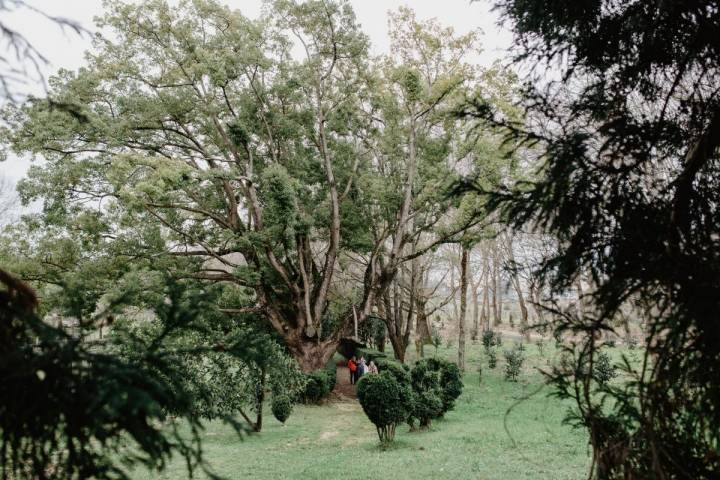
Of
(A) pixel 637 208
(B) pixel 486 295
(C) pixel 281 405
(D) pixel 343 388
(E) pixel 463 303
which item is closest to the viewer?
(A) pixel 637 208

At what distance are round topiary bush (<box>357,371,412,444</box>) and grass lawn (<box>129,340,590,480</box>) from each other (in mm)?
564

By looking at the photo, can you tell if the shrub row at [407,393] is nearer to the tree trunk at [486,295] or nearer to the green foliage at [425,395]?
the green foliage at [425,395]

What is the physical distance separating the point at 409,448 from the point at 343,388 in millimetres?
11594

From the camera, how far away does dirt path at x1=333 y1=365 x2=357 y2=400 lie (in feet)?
72.9

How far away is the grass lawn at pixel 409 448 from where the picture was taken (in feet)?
33.0

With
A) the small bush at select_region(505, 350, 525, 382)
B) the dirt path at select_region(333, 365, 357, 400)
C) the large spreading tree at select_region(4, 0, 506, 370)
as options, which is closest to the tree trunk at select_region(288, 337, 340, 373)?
the large spreading tree at select_region(4, 0, 506, 370)

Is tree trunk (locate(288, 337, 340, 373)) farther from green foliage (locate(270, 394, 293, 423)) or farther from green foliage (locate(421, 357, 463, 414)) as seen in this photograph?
green foliage (locate(421, 357, 463, 414))

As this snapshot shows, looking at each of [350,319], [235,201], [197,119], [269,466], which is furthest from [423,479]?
[197,119]

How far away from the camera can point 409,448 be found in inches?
500

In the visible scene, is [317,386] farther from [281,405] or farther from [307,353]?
[281,405]

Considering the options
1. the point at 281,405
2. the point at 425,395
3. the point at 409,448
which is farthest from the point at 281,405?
the point at 409,448

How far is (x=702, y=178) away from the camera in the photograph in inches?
171

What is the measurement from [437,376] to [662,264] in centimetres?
1344

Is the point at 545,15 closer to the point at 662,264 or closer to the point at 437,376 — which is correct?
the point at 662,264
